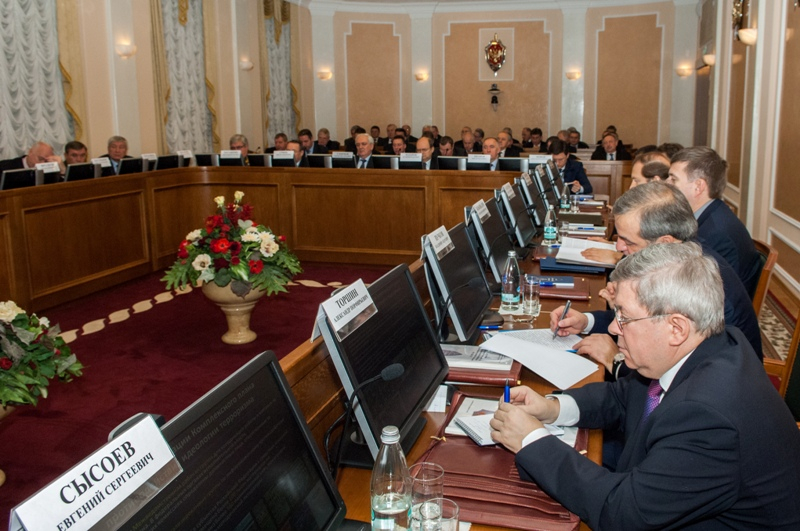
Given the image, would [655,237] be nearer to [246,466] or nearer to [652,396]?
[652,396]

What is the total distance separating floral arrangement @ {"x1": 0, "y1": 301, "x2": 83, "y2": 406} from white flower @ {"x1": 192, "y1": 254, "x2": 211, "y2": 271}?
1.34 meters

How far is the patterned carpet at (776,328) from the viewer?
4.50 m

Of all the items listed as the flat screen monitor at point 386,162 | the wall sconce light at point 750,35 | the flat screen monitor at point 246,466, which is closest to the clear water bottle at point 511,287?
the flat screen monitor at point 246,466

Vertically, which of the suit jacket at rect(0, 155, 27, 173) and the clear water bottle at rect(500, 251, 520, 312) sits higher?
the suit jacket at rect(0, 155, 27, 173)

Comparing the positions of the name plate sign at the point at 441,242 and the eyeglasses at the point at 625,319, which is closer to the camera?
the eyeglasses at the point at 625,319

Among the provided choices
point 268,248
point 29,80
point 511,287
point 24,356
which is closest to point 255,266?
point 268,248

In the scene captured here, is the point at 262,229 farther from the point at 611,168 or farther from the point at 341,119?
the point at 341,119

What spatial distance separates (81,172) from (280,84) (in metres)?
7.20

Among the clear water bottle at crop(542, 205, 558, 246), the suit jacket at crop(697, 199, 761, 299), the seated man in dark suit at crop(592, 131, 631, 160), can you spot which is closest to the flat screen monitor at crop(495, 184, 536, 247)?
the clear water bottle at crop(542, 205, 558, 246)

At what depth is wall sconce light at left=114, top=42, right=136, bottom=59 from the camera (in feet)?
26.8

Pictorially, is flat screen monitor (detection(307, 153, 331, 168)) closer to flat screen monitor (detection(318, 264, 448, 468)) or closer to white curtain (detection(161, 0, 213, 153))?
white curtain (detection(161, 0, 213, 153))

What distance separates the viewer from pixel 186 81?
9758 millimetres

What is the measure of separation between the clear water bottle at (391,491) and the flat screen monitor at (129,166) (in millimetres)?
5899

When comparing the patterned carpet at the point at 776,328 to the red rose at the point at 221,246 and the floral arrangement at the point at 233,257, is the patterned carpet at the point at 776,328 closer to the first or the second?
the floral arrangement at the point at 233,257
